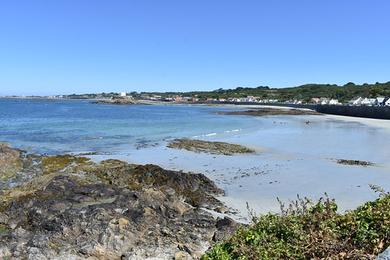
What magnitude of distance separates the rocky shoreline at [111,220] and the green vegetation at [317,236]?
270cm

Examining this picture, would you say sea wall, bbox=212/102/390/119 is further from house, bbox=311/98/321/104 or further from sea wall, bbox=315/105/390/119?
house, bbox=311/98/321/104

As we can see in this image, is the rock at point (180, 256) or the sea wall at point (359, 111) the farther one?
the sea wall at point (359, 111)

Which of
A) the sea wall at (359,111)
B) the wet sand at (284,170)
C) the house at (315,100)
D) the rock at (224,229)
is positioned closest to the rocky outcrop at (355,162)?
the wet sand at (284,170)

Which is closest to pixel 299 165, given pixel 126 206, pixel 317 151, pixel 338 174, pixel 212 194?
pixel 338 174

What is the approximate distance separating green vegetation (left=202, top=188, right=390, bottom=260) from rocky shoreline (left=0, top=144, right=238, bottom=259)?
2.70 meters

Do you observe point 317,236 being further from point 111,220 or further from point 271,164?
point 271,164

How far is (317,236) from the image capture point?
5.40m

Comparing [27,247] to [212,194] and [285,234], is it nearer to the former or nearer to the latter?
[285,234]

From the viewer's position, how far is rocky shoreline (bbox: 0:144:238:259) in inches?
339

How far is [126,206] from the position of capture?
11.5 metres

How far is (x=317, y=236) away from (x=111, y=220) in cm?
553

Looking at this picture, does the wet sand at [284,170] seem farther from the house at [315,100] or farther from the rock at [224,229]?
Result: the house at [315,100]

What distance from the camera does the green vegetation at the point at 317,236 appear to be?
16.4 ft

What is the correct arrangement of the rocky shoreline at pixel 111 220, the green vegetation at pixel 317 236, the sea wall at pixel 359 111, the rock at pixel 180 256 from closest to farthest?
the green vegetation at pixel 317 236
the rock at pixel 180 256
the rocky shoreline at pixel 111 220
the sea wall at pixel 359 111
